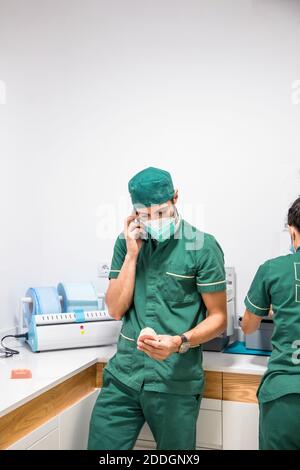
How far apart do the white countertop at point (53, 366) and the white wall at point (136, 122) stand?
0.48m

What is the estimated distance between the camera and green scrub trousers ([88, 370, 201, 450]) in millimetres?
1646

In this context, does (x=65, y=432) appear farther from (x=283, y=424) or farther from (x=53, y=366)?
(x=283, y=424)

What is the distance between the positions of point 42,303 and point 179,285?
791mm

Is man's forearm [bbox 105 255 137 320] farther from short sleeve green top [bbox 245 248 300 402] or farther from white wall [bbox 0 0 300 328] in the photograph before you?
white wall [bbox 0 0 300 328]

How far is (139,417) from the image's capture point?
5.67 feet

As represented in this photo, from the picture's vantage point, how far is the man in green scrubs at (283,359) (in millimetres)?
1477

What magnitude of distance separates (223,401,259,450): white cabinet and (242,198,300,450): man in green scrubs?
0.74 feet

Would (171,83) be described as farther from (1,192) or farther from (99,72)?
(1,192)

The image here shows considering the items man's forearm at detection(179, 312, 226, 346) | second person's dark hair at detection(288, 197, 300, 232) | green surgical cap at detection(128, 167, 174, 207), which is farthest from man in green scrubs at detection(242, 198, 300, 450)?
green surgical cap at detection(128, 167, 174, 207)

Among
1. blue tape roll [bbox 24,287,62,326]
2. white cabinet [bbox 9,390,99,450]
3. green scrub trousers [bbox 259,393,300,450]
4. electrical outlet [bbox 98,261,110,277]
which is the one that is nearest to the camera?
green scrub trousers [bbox 259,393,300,450]

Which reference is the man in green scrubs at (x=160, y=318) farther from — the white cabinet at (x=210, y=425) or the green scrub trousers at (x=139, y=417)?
the white cabinet at (x=210, y=425)

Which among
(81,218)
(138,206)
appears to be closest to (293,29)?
(138,206)

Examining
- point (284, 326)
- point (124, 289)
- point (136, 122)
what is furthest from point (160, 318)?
point (136, 122)

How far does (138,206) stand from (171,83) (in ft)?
3.45
